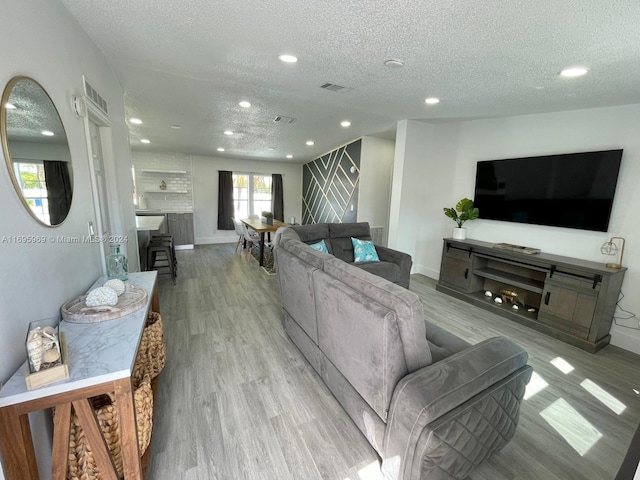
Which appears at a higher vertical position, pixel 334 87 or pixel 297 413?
pixel 334 87

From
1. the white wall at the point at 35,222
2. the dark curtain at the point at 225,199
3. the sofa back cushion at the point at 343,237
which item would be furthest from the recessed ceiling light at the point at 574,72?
the dark curtain at the point at 225,199

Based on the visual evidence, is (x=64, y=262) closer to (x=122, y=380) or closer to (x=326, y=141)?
(x=122, y=380)

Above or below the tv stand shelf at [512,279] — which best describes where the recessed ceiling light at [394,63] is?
above

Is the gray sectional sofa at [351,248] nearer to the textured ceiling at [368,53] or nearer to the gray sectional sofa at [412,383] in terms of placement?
the textured ceiling at [368,53]

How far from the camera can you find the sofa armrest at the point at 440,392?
108 cm

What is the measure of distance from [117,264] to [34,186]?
0.77 meters

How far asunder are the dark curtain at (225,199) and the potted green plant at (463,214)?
18.1 ft

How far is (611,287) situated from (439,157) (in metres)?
2.63

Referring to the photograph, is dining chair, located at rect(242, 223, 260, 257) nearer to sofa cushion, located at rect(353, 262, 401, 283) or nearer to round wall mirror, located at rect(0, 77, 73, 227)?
sofa cushion, located at rect(353, 262, 401, 283)

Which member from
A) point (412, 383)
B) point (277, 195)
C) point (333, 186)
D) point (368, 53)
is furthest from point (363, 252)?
point (277, 195)

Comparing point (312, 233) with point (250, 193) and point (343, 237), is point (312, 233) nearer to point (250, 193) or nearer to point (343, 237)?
point (343, 237)

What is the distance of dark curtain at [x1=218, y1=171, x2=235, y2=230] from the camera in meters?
7.09

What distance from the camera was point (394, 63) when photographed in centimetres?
207

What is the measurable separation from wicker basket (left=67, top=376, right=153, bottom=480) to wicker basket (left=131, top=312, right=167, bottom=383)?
0.42 meters
